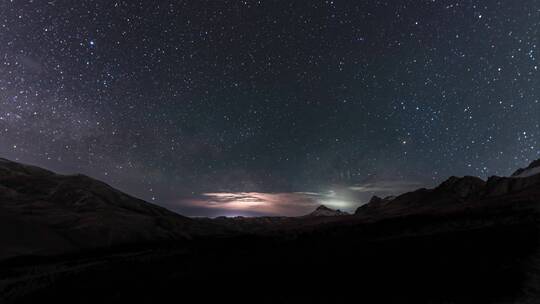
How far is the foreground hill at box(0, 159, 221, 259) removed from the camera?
57.8m

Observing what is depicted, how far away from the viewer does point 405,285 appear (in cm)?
2034

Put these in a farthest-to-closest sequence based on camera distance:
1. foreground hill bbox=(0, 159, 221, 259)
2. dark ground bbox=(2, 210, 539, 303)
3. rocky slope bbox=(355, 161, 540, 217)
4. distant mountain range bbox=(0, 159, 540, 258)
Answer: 1. rocky slope bbox=(355, 161, 540, 217)
2. distant mountain range bbox=(0, 159, 540, 258)
3. foreground hill bbox=(0, 159, 221, 259)
4. dark ground bbox=(2, 210, 539, 303)

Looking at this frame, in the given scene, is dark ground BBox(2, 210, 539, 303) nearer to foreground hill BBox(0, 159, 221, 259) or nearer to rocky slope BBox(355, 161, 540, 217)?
foreground hill BBox(0, 159, 221, 259)

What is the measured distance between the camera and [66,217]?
2943 inches

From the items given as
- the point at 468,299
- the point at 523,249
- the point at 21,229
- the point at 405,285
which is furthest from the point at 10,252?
the point at 523,249

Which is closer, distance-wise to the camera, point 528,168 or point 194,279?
point 194,279

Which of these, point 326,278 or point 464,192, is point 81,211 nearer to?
point 326,278

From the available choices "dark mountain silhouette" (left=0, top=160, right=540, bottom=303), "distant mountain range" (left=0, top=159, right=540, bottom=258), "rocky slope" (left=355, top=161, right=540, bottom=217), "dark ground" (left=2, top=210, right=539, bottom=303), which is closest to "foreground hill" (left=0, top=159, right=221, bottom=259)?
"distant mountain range" (left=0, top=159, right=540, bottom=258)

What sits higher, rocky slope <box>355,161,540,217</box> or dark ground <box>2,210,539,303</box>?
rocky slope <box>355,161,540,217</box>

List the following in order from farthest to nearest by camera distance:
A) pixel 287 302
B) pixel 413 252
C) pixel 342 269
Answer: pixel 413 252
pixel 342 269
pixel 287 302

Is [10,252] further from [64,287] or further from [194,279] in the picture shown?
[194,279]

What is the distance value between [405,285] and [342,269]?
8.07 meters

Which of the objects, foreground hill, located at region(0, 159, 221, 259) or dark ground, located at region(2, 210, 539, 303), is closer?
dark ground, located at region(2, 210, 539, 303)

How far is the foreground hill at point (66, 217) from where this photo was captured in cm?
5775
